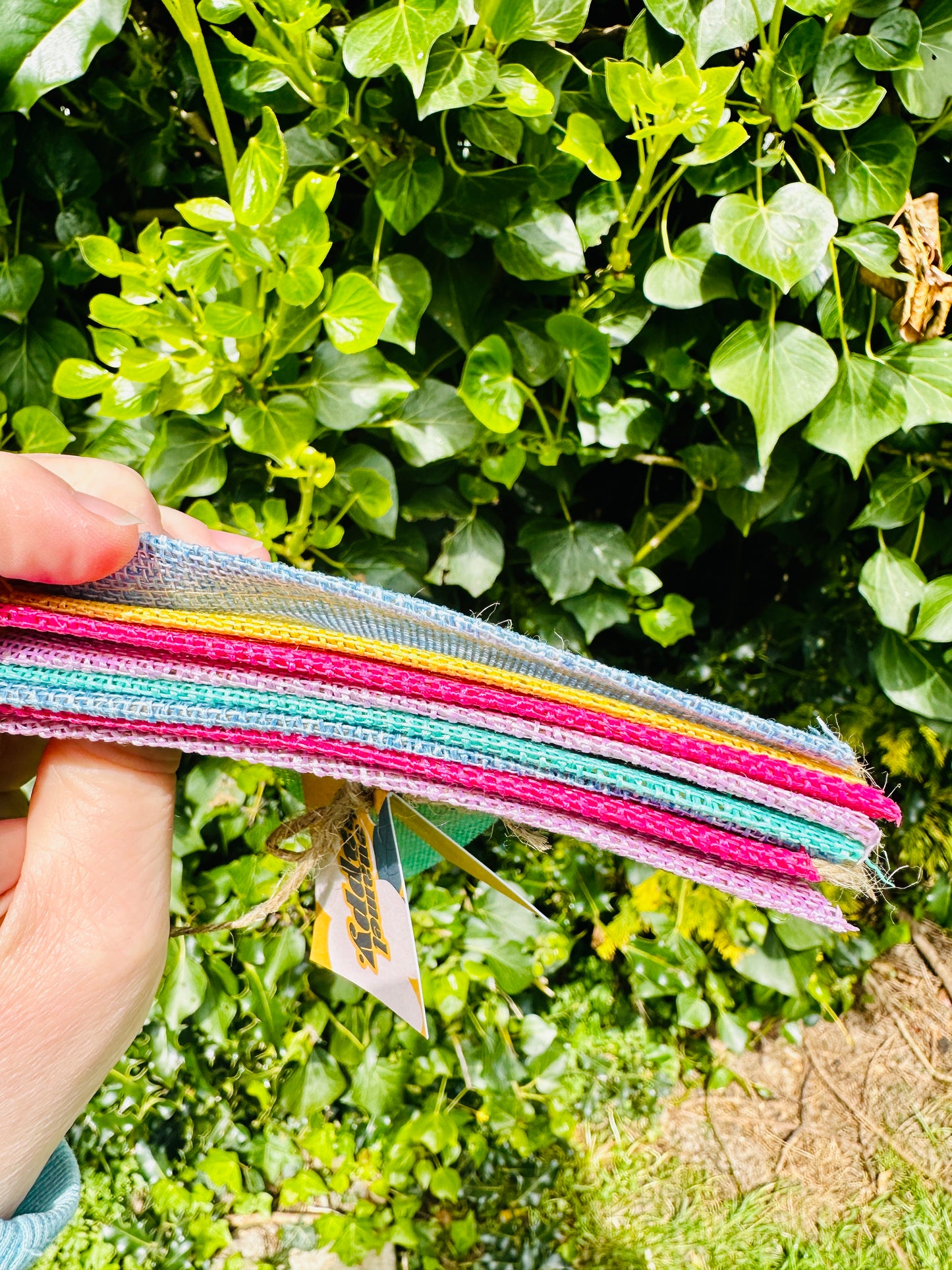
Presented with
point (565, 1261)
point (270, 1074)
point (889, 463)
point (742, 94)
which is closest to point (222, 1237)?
point (270, 1074)

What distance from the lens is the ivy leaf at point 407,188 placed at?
619 millimetres

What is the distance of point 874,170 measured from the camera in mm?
630

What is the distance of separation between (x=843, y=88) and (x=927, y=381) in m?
0.22

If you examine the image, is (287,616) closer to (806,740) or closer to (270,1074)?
(806,740)

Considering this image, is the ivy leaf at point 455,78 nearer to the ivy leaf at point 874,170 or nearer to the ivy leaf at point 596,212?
the ivy leaf at point 596,212

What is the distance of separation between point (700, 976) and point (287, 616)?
100cm

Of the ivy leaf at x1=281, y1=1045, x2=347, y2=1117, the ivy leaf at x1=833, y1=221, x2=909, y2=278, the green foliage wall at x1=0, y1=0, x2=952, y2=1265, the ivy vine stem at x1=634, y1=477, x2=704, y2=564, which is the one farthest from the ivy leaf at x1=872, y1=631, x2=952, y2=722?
the ivy leaf at x1=281, y1=1045, x2=347, y2=1117

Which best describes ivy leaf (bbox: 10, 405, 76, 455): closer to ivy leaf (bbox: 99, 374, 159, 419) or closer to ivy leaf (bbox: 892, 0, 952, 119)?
ivy leaf (bbox: 99, 374, 159, 419)

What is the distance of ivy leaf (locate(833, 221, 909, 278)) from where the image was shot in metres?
0.62

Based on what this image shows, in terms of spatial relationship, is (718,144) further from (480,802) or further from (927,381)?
(480,802)

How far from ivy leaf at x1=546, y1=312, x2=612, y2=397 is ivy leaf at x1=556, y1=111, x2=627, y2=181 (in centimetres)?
10

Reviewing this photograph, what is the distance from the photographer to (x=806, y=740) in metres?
0.40

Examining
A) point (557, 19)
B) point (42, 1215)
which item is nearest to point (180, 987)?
point (42, 1215)

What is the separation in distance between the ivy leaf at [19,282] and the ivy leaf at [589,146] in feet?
1.38
